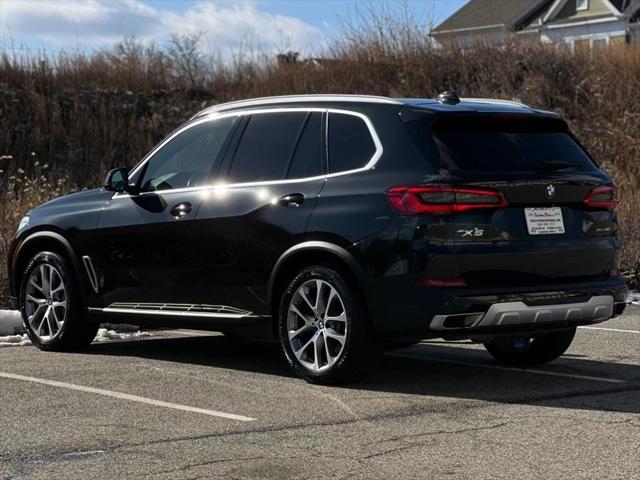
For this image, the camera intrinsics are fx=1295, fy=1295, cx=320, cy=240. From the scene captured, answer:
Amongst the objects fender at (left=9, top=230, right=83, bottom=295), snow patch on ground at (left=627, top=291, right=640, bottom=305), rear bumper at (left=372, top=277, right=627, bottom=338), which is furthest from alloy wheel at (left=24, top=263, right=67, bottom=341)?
snow patch on ground at (left=627, top=291, right=640, bottom=305)

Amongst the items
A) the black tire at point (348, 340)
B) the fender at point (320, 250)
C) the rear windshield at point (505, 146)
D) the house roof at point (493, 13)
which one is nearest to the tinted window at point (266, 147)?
the fender at point (320, 250)

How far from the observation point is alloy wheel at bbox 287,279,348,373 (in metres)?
8.17

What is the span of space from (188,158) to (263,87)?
2061cm

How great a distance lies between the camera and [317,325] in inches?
327

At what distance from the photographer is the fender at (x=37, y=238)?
10008 millimetres

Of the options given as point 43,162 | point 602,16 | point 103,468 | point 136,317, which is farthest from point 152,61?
point 602,16

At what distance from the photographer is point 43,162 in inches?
1077

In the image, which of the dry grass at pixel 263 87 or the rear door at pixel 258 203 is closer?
the rear door at pixel 258 203

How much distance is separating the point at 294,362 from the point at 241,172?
144 cm

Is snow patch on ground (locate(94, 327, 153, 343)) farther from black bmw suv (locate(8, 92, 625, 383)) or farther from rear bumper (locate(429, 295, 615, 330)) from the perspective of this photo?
rear bumper (locate(429, 295, 615, 330))

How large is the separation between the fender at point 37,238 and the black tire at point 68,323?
92 millimetres

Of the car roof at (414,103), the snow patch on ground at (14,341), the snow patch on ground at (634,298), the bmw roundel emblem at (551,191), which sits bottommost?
the snow patch on ground at (634,298)

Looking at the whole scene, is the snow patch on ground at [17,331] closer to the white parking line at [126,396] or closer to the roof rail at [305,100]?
the white parking line at [126,396]

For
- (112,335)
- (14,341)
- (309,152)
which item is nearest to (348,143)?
(309,152)
